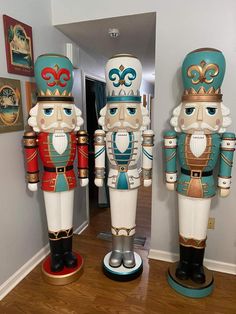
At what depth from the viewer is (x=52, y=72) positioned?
1.50 metres

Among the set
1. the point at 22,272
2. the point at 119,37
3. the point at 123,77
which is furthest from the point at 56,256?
the point at 119,37

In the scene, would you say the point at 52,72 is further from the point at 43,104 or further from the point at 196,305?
the point at 196,305

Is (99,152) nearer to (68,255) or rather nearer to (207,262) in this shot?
(68,255)

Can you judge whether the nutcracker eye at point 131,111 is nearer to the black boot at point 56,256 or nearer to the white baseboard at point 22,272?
the black boot at point 56,256

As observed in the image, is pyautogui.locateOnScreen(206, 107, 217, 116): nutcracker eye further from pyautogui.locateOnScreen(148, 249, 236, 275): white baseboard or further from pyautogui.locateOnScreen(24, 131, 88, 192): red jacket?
pyautogui.locateOnScreen(148, 249, 236, 275): white baseboard

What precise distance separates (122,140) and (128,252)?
0.86 m

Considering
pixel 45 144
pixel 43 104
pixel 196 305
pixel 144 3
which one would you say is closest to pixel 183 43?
pixel 144 3

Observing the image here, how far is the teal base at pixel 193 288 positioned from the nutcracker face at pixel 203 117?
1.03 metres

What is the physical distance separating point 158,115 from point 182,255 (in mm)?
1036

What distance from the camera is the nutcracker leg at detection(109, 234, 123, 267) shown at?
5.89 feet

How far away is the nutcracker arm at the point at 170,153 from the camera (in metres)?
1.58

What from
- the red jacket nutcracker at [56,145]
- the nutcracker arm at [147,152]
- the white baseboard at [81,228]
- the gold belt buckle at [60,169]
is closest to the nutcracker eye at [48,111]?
the red jacket nutcracker at [56,145]

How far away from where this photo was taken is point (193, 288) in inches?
Result: 63.6

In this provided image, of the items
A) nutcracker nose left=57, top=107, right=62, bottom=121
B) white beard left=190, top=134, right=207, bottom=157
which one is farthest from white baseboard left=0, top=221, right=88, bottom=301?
white beard left=190, top=134, right=207, bottom=157
